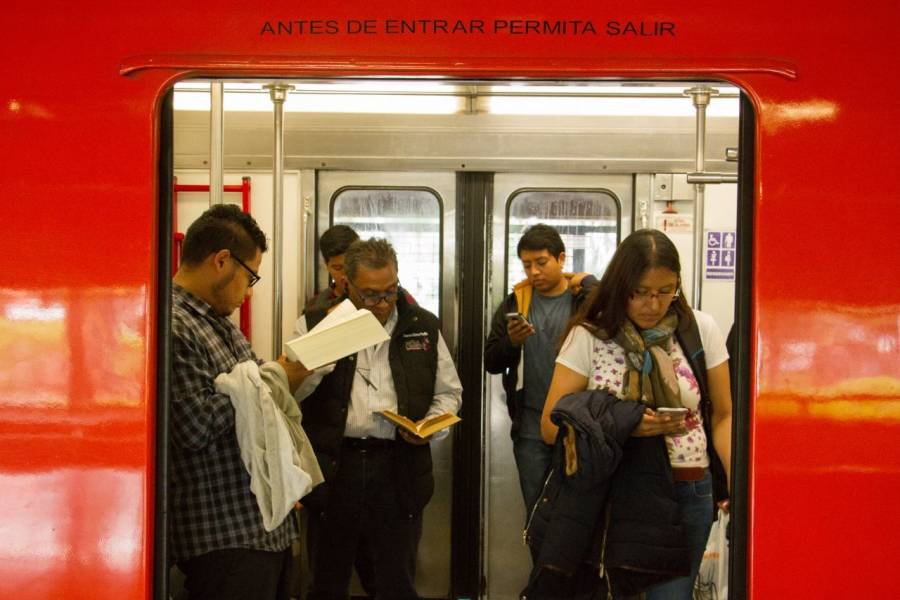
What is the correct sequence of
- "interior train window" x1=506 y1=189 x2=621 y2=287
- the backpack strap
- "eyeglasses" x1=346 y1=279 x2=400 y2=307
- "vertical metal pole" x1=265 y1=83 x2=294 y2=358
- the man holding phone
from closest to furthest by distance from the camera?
the backpack strap, "vertical metal pole" x1=265 y1=83 x2=294 y2=358, "eyeglasses" x1=346 y1=279 x2=400 y2=307, the man holding phone, "interior train window" x1=506 y1=189 x2=621 y2=287

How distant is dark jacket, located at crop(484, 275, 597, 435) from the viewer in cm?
435

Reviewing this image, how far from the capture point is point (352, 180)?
4609 millimetres

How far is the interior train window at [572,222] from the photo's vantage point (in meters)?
4.63

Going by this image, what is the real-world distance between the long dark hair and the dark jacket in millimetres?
1434

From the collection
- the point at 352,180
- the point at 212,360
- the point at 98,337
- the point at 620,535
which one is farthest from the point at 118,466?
the point at 352,180

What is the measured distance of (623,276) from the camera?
2.85 meters

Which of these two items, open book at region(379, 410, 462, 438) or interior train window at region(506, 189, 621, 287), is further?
interior train window at region(506, 189, 621, 287)

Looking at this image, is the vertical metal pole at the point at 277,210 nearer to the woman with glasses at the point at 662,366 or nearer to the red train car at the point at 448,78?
the woman with glasses at the point at 662,366

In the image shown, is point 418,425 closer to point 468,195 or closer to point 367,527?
point 367,527

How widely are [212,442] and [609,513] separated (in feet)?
3.82

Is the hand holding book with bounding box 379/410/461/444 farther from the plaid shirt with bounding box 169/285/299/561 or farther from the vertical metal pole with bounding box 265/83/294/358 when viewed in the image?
the plaid shirt with bounding box 169/285/299/561

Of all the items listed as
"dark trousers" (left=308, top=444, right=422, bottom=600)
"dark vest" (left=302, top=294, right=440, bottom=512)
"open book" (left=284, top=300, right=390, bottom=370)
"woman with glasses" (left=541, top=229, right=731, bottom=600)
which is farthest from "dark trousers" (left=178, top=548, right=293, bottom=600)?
"dark trousers" (left=308, top=444, right=422, bottom=600)

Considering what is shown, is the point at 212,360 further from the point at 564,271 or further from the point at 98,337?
the point at 564,271

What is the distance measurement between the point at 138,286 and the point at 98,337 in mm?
149
